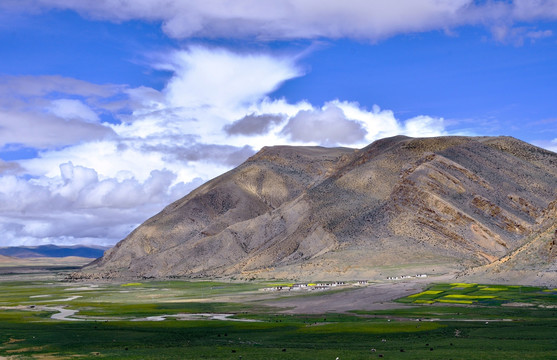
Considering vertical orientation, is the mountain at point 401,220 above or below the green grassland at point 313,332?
above

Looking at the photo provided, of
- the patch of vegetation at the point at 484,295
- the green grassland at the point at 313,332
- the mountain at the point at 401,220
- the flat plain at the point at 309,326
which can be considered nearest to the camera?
the green grassland at the point at 313,332

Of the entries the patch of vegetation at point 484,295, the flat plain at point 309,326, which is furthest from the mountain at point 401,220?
the flat plain at point 309,326

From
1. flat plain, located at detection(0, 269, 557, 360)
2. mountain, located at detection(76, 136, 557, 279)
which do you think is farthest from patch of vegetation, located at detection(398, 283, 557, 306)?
mountain, located at detection(76, 136, 557, 279)

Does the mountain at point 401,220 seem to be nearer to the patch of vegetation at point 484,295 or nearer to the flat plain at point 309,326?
the patch of vegetation at point 484,295

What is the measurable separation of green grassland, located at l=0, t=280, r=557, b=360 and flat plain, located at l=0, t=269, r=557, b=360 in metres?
0.08

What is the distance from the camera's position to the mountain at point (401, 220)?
14050 cm

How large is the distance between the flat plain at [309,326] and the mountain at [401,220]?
35826 millimetres

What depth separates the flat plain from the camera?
44125 mm

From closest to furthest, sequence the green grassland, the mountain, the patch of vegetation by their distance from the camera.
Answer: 1. the green grassland
2. the patch of vegetation
3. the mountain

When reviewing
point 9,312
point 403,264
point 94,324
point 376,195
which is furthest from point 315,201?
point 94,324

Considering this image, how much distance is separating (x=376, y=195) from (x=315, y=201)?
16.4m

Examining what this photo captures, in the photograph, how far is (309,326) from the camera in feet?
192

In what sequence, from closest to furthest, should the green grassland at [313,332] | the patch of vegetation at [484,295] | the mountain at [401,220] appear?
the green grassland at [313,332] → the patch of vegetation at [484,295] → the mountain at [401,220]

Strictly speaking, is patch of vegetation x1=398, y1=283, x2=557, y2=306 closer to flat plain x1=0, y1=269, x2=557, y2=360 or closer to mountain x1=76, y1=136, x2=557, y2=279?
flat plain x1=0, y1=269, x2=557, y2=360
